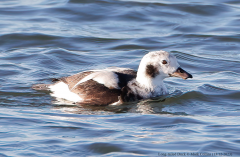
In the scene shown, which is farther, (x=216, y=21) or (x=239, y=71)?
(x=216, y=21)

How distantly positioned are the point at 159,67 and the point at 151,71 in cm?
17

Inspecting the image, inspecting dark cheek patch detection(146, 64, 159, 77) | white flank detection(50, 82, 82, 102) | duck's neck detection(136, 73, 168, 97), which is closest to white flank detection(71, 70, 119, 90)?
white flank detection(50, 82, 82, 102)

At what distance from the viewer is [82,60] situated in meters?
11.8

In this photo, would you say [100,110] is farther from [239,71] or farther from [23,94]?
[239,71]

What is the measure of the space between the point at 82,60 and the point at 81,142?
18.9ft

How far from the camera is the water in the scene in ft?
20.6

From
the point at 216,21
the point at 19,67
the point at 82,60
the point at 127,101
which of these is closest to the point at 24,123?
the point at 127,101

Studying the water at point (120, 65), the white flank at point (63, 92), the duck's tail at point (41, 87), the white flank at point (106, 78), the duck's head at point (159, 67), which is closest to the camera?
the water at point (120, 65)

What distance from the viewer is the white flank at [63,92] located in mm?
Result: 8663

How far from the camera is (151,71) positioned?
8.66 m

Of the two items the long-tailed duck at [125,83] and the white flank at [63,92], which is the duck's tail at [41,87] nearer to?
the white flank at [63,92]

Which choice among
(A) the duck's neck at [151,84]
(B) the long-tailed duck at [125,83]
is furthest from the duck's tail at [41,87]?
(A) the duck's neck at [151,84]

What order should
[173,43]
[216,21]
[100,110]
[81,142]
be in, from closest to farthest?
[81,142], [100,110], [173,43], [216,21]

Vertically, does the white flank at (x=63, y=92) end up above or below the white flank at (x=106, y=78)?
below
